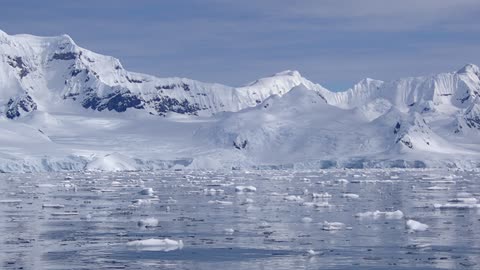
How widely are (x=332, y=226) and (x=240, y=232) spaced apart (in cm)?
306

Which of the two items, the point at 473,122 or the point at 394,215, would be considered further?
the point at 473,122

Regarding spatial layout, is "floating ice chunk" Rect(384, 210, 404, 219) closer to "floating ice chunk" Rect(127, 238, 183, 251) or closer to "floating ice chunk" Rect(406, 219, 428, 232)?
"floating ice chunk" Rect(406, 219, 428, 232)

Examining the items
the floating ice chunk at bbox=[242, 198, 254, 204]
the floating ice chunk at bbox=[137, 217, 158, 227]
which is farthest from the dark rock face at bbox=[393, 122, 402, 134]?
the floating ice chunk at bbox=[137, 217, 158, 227]

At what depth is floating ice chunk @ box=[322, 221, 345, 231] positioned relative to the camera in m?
29.7

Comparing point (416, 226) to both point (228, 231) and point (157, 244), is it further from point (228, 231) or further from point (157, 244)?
point (157, 244)

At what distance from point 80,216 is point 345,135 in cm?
9536

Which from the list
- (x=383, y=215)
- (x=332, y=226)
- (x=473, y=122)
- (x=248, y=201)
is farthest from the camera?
(x=473, y=122)

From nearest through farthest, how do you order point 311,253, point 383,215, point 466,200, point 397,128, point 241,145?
point 311,253 < point 383,215 < point 466,200 < point 241,145 < point 397,128

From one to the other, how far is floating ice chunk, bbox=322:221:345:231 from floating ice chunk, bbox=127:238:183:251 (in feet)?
18.8

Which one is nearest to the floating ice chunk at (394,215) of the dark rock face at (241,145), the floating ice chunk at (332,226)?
the floating ice chunk at (332,226)

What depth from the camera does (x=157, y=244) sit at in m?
25.6

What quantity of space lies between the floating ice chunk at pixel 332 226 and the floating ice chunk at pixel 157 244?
5744mm

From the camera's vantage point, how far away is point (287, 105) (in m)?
146

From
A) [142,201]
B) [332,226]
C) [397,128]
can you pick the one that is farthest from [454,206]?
[397,128]
